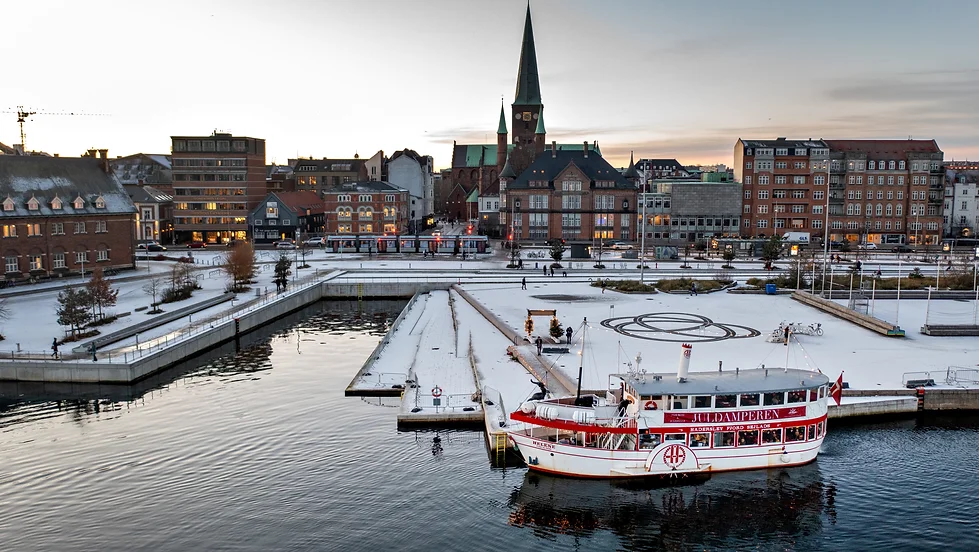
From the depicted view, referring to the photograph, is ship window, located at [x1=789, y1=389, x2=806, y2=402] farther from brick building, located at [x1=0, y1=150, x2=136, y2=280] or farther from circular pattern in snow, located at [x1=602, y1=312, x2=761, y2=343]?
brick building, located at [x1=0, y1=150, x2=136, y2=280]

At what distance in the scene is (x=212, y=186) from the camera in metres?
145

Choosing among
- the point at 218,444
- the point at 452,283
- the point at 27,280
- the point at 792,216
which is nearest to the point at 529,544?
the point at 218,444

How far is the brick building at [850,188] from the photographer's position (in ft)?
454

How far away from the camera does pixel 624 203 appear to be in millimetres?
140000

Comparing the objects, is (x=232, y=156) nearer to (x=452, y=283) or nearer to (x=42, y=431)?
(x=452, y=283)

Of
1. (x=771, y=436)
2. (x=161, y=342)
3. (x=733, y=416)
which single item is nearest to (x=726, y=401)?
(x=733, y=416)

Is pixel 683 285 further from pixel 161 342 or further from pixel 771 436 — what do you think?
pixel 161 342

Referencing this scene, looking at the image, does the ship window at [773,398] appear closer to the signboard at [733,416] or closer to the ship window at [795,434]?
the signboard at [733,416]

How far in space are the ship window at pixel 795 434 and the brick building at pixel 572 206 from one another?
10570 cm

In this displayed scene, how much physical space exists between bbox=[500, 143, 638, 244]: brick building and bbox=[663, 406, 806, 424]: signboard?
10589 cm

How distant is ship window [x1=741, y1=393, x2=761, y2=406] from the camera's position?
111 ft

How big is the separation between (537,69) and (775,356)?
12453 centimetres

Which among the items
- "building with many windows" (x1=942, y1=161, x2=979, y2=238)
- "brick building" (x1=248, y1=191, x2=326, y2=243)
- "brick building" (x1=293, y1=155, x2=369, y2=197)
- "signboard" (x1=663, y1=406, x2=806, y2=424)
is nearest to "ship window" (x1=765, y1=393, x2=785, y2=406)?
"signboard" (x1=663, y1=406, x2=806, y2=424)

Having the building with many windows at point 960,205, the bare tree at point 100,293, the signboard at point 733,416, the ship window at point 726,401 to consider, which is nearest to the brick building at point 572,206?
the building with many windows at point 960,205
